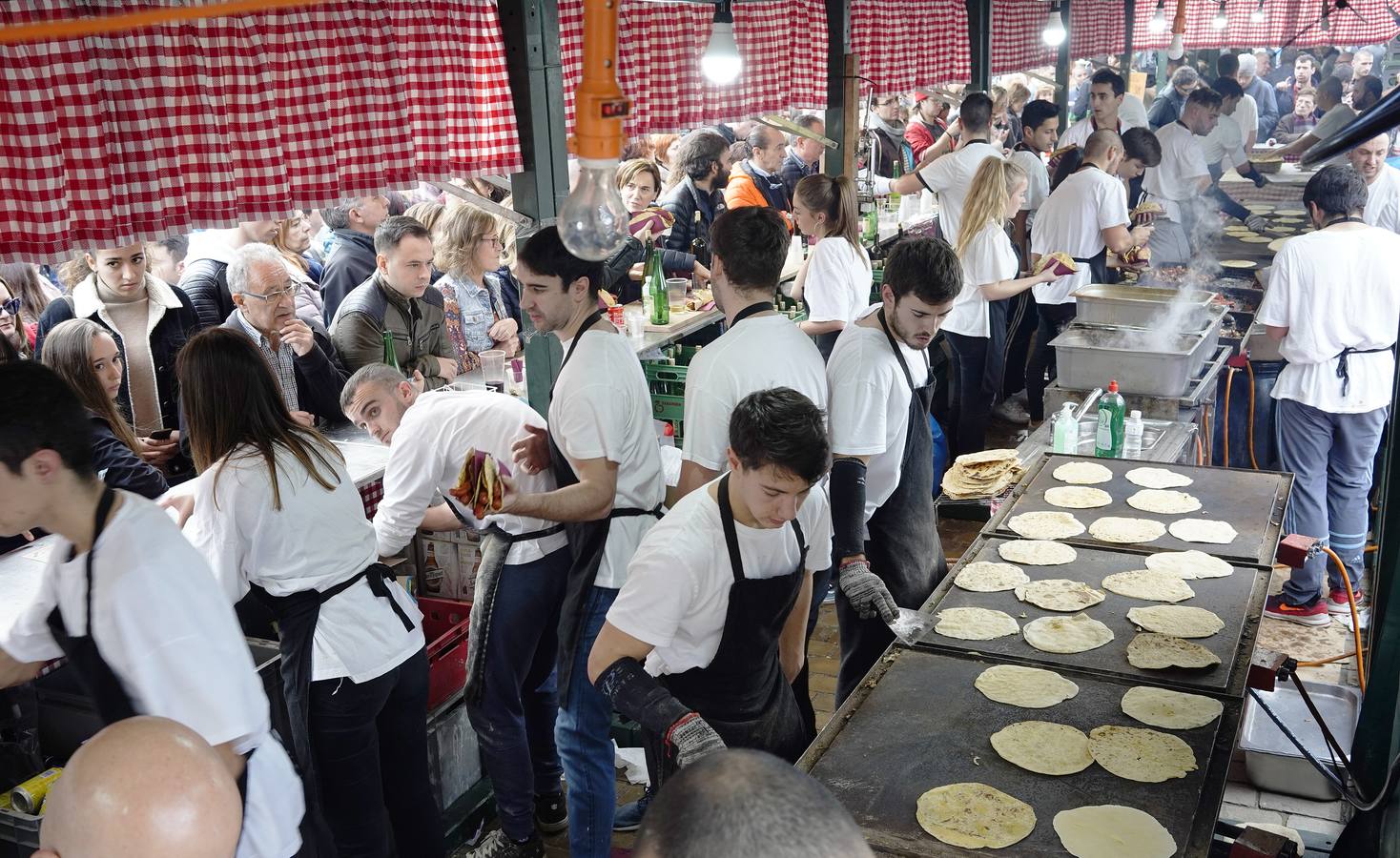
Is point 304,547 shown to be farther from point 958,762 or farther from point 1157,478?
point 1157,478

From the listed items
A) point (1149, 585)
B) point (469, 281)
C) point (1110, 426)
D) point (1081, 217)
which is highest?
point (1081, 217)

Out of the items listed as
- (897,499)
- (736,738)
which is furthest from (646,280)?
(736,738)

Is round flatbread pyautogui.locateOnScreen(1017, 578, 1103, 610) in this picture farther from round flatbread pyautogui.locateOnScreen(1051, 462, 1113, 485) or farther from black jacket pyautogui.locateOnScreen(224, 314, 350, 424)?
black jacket pyautogui.locateOnScreen(224, 314, 350, 424)

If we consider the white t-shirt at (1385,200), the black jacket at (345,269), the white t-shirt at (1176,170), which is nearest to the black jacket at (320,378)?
the black jacket at (345,269)

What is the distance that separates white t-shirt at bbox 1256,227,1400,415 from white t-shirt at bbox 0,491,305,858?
493 centimetres

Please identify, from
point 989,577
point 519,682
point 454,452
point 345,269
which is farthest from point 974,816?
point 345,269

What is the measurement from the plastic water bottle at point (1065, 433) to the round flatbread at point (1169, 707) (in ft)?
7.46

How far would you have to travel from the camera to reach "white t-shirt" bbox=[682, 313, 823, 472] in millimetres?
3580

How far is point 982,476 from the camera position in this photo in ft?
16.4

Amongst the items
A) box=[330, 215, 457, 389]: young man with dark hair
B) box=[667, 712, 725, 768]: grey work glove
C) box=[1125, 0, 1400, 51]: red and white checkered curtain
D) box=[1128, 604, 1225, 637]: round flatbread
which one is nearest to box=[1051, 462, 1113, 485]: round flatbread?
box=[1128, 604, 1225, 637]: round flatbread

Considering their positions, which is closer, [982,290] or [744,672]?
[744,672]

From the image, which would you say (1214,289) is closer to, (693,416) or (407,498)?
(693,416)

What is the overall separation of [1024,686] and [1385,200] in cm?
555

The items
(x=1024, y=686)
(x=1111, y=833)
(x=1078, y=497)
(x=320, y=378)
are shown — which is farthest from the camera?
(x=320, y=378)
